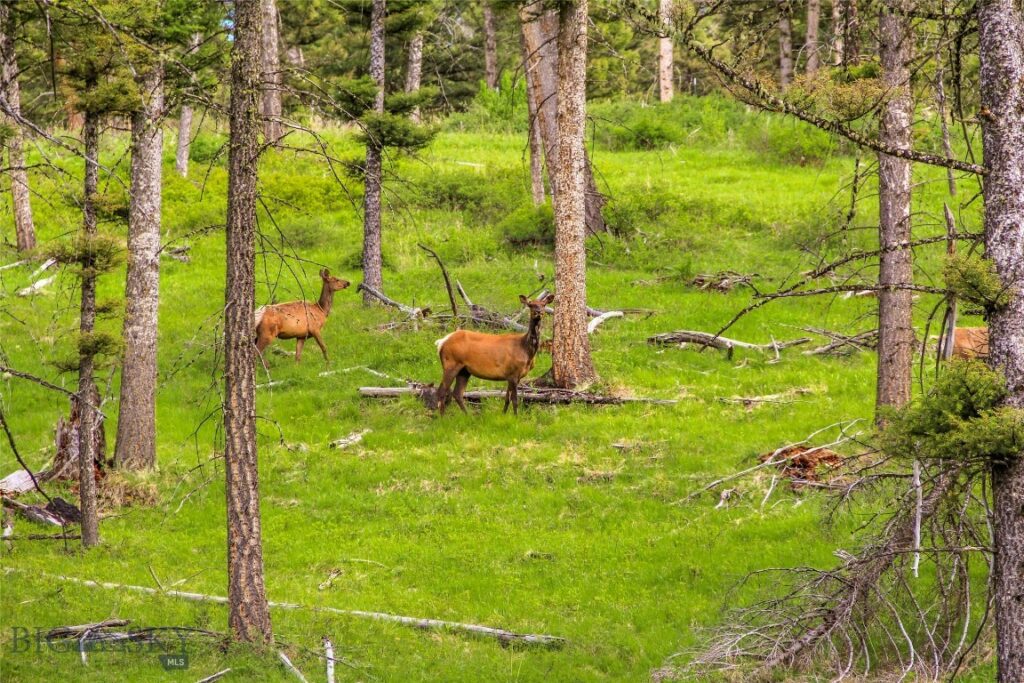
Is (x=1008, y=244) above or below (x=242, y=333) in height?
above

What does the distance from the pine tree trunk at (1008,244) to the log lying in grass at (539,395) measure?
987 cm

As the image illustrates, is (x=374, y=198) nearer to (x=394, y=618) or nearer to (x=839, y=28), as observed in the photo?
(x=839, y=28)

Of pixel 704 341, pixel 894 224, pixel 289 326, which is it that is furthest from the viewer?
pixel 289 326

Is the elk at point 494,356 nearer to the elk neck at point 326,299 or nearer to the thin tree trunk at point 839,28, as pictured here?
the elk neck at point 326,299

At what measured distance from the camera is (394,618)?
1059cm

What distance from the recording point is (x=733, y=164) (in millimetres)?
33094

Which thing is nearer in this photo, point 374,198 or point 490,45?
point 374,198

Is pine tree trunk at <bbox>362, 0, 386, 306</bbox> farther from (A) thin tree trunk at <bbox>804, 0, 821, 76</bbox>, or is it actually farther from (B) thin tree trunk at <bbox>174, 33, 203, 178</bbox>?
(B) thin tree trunk at <bbox>174, 33, 203, 178</bbox>

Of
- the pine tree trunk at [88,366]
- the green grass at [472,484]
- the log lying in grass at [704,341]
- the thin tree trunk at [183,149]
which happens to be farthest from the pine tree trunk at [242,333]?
the thin tree trunk at [183,149]

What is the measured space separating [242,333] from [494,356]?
7.78 meters

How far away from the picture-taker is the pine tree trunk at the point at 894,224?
13.1 m

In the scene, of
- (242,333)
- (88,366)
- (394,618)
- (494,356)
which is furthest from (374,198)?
(242,333)

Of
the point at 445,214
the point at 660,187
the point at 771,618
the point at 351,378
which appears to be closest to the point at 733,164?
the point at 660,187

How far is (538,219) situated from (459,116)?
57.8ft
